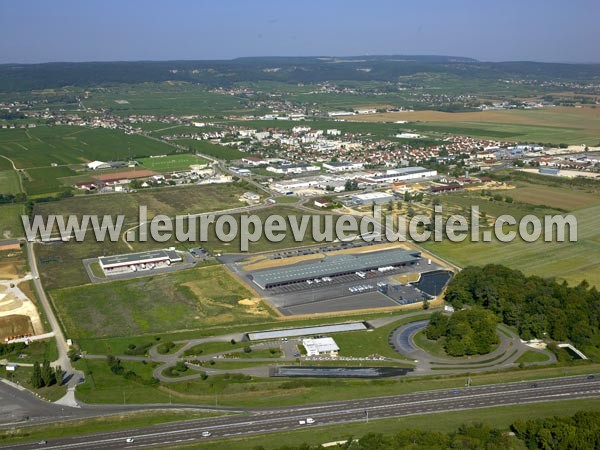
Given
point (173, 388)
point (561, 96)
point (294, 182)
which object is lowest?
point (173, 388)

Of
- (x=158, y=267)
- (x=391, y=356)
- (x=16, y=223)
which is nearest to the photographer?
(x=391, y=356)

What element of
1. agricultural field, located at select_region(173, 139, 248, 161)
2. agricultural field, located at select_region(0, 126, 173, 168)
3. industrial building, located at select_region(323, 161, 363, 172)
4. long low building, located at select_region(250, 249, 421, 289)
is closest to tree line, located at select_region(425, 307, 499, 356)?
long low building, located at select_region(250, 249, 421, 289)

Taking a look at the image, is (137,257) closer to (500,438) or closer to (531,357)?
(531,357)

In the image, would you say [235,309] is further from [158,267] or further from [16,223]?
[16,223]

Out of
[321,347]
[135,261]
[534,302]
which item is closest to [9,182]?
[135,261]

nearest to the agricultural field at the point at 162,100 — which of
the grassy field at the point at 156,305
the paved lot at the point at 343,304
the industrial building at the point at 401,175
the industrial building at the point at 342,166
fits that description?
the industrial building at the point at 342,166

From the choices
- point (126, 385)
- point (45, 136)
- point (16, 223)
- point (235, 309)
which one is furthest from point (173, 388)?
point (45, 136)

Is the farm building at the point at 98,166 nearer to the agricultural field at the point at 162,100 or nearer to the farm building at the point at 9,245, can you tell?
the farm building at the point at 9,245
